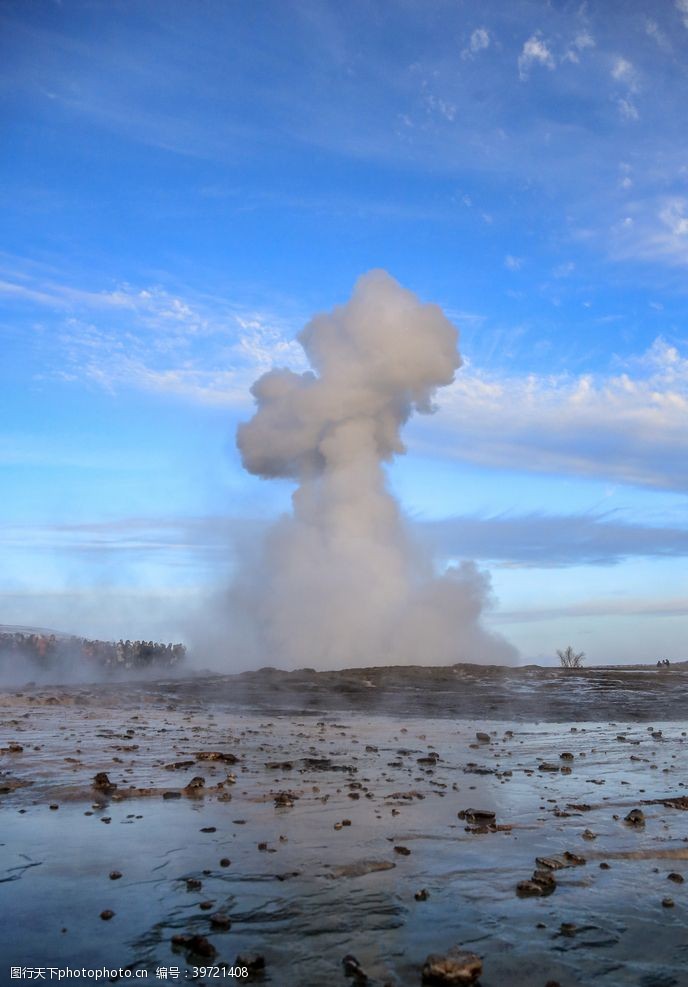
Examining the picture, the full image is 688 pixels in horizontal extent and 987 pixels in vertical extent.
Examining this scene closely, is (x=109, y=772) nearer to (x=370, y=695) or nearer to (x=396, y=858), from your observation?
(x=396, y=858)

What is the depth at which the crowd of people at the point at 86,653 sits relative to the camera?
44.8 m

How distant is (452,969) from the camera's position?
164 inches

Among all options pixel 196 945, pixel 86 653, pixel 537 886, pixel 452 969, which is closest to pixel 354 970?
pixel 452 969

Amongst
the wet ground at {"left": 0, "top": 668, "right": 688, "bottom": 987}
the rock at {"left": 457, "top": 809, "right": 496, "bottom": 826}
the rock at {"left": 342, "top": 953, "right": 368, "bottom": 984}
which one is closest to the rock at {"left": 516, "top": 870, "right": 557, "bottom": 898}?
the wet ground at {"left": 0, "top": 668, "right": 688, "bottom": 987}

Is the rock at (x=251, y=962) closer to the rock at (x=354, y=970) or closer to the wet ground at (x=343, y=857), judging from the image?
the wet ground at (x=343, y=857)

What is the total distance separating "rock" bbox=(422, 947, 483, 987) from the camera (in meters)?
4.13

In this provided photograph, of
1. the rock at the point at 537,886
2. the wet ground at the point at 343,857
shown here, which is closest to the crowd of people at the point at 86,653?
the wet ground at the point at 343,857

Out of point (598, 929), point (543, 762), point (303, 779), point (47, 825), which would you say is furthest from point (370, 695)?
point (598, 929)

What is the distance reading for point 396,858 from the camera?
6355 mm

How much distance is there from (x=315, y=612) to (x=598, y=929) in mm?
37201

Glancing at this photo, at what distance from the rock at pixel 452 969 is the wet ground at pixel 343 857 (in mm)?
113

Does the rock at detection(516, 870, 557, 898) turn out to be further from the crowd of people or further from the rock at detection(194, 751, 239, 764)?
the crowd of people

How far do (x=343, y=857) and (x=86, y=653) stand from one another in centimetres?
4484

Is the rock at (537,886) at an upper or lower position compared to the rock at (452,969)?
lower
